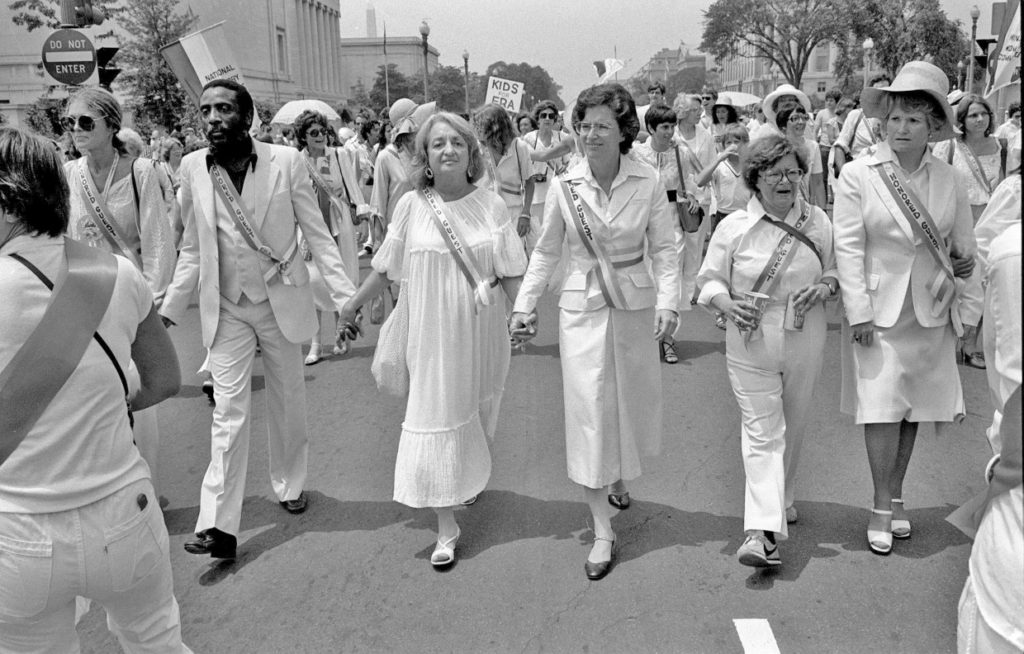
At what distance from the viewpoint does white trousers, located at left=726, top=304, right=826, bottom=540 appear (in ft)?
13.6

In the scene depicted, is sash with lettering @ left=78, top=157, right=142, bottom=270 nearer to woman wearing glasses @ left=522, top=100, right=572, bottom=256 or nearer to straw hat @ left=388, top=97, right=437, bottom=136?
straw hat @ left=388, top=97, right=437, bottom=136

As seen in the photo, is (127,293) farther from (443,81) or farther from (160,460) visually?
(443,81)

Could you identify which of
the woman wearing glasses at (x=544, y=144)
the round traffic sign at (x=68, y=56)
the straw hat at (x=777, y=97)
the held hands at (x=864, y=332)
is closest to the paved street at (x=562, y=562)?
the held hands at (x=864, y=332)

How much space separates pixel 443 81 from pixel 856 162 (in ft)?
352

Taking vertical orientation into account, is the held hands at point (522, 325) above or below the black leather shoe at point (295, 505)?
above

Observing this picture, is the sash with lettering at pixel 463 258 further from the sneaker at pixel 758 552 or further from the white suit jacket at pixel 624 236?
the sneaker at pixel 758 552

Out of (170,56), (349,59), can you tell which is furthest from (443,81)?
(170,56)

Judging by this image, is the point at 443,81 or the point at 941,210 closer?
the point at 941,210

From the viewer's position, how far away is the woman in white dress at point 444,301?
4.35m

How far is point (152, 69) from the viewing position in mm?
33250

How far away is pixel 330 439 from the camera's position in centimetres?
625

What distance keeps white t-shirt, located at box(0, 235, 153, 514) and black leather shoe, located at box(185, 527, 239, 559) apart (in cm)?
186

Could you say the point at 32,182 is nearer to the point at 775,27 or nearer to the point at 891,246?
the point at 891,246

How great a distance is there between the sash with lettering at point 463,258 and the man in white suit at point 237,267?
680mm
